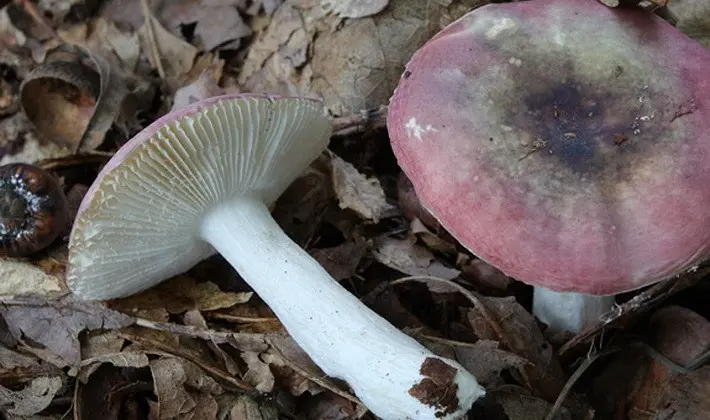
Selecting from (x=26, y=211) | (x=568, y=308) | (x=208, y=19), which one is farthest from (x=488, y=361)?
(x=208, y=19)

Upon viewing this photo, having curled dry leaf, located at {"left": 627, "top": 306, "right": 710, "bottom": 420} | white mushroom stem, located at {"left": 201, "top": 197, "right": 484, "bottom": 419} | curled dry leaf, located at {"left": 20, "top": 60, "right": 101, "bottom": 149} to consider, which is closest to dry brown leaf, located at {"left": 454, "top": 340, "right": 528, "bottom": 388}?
white mushroom stem, located at {"left": 201, "top": 197, "right": 484, "bottom": 419}

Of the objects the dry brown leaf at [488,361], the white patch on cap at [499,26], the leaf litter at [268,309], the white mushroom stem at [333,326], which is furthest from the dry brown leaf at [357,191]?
the white patch on cap at [499,26]

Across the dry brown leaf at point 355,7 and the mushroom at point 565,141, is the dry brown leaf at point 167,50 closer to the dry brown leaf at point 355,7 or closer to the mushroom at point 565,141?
the dry brown leaf at point 355,7

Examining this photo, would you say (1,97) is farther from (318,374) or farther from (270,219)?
(318,374)

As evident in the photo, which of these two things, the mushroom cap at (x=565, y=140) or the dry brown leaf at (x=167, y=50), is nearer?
the mushroom cap at (x=565, y=140)

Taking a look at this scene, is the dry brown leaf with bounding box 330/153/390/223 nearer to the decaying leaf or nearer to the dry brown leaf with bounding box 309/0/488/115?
the dry brown leaf with bounding box 309/0/488/115
